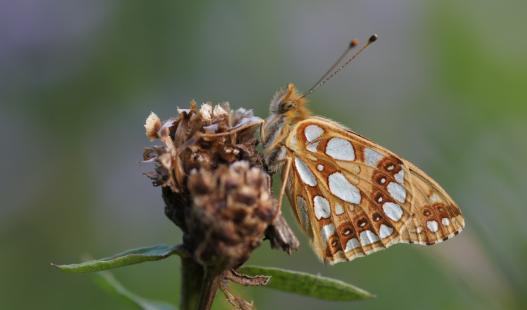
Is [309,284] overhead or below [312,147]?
below

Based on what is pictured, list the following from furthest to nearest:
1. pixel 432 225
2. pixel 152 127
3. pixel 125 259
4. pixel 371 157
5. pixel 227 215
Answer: pixel 371 157
pixel 432 225
pixel 152 127
pixel 125 259
pixel 227 215

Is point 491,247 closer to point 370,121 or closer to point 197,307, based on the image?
point 197,307

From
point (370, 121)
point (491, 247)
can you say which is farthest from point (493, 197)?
point (370, 121)

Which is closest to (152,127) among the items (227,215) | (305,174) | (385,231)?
(227,215)

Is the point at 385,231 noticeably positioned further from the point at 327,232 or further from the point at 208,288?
the point at 208,288

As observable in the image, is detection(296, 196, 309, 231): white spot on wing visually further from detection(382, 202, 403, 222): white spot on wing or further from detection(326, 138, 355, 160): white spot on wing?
detection(382, 202, 403, 222): white spot on wing

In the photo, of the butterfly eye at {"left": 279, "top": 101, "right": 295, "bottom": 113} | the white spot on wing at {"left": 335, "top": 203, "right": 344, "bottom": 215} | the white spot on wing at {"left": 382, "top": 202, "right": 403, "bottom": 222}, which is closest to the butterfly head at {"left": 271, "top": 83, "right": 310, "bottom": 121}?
the butterfly eye at {"left": 279, "top": 101, "right": 295, "bottom": 113}

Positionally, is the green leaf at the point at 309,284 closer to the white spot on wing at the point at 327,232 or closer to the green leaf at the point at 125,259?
the green leaf at the point at 125,259
